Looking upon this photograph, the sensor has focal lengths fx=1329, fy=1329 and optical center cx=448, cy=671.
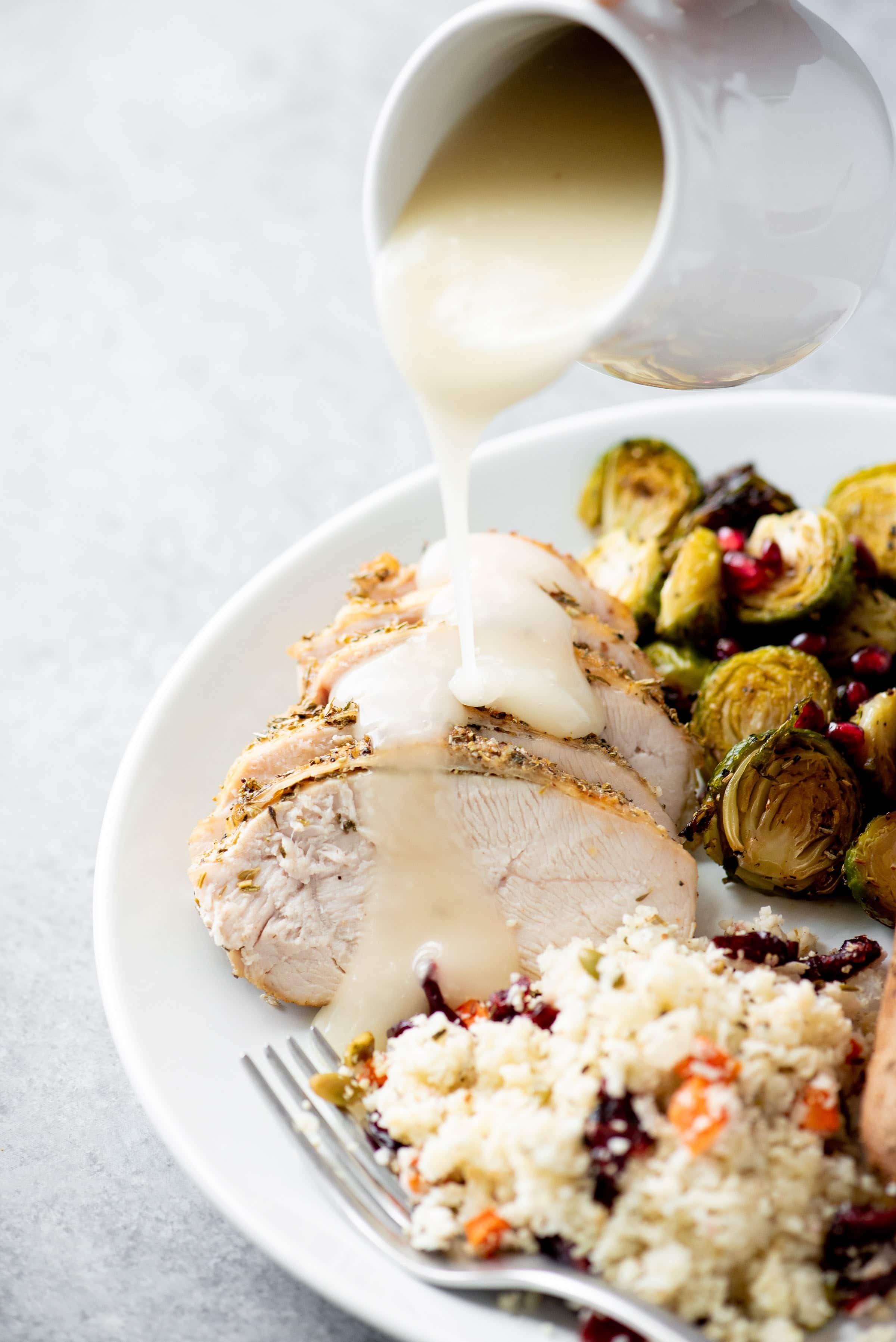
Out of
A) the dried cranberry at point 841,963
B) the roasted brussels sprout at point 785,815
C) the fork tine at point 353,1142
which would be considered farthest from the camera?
the roasted brussels sprout at point 785,815

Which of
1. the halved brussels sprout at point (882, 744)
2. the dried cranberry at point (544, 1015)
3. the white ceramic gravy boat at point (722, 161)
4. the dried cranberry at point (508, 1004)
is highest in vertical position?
the white ceramic gravy boat at point (722, 161)

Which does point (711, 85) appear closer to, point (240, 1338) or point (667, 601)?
point (667, 601)

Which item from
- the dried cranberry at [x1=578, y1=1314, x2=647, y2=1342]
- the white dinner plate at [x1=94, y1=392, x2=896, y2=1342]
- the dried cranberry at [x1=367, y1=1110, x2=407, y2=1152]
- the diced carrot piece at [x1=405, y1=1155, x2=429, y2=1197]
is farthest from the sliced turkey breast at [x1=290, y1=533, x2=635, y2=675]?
the dried cranberry at [x1=578, y1=1314, x2=647, y2=1342]

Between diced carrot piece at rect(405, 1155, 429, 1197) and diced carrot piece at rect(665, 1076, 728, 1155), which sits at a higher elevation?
diced carrot piece at rect(665, 1076, 728, 1155)

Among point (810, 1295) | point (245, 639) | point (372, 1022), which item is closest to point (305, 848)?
point (372, 1022)

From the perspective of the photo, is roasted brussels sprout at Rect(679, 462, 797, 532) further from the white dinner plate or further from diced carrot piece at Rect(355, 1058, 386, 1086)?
diced carrot piece at Rect(355, 1058, 386, 1086)

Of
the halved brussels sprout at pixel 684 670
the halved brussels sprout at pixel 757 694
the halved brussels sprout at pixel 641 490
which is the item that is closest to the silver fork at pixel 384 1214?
the halved brussels sprout at pixel 757 694

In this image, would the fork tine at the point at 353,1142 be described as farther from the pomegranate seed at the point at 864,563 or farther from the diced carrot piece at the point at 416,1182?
the pomegranate seed at the point at 864,563
